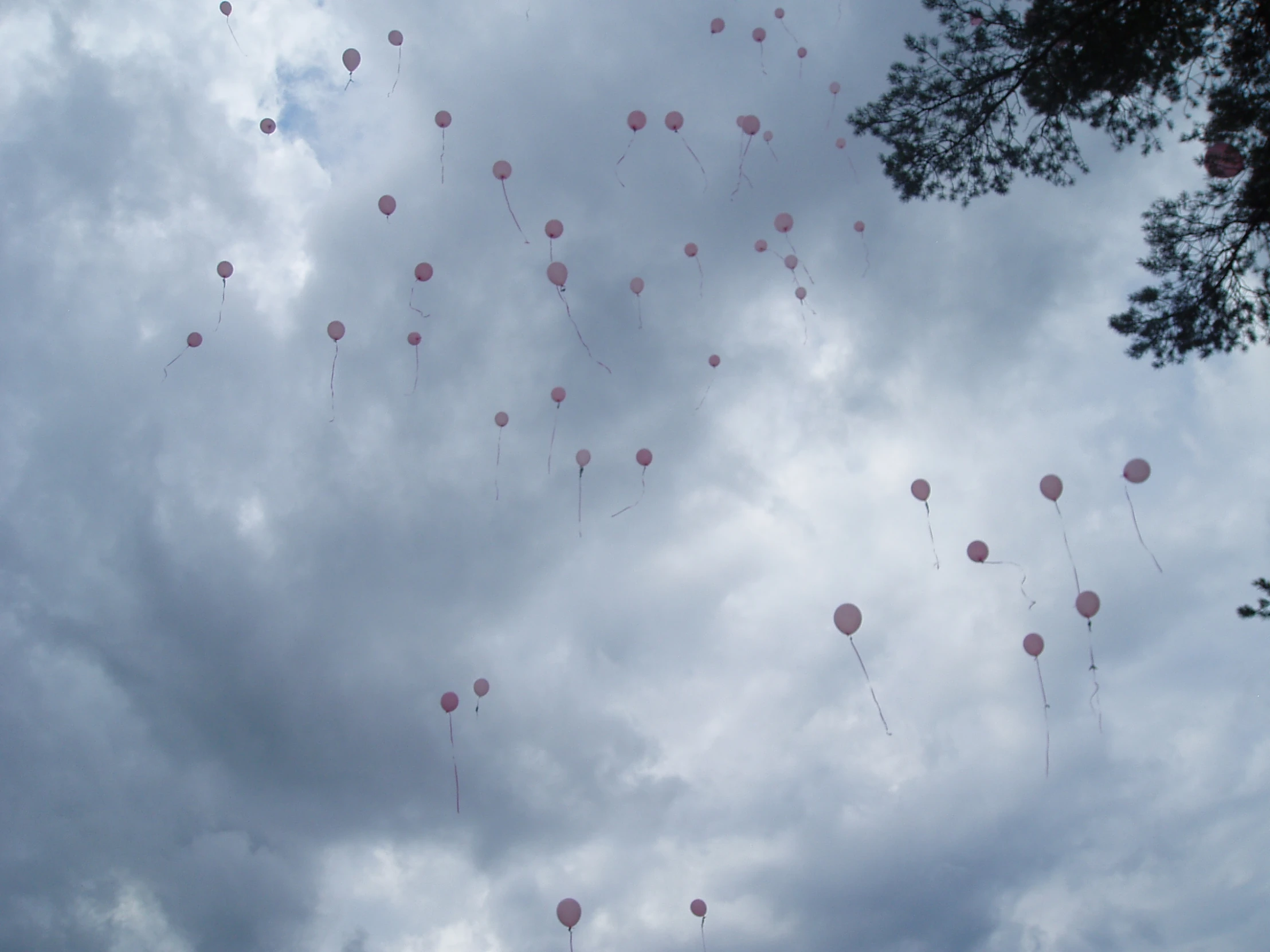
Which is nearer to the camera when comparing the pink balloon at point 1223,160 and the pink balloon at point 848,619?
the pink balloon at point 1223,160

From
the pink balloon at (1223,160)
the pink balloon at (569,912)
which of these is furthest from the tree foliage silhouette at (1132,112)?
the pink balloon at (569,912)

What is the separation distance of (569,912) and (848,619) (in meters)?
4.33

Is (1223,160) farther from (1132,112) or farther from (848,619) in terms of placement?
(848,619)

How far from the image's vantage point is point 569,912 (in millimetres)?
8656

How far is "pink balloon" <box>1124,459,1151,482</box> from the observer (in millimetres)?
6727

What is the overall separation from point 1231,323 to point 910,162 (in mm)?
3034

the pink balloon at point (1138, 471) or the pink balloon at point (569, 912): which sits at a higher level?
the pink balloon at point (1138, 471)

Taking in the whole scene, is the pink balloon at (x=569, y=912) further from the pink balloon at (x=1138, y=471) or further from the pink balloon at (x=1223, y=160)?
the pink balloon at (x=1223, y=160)

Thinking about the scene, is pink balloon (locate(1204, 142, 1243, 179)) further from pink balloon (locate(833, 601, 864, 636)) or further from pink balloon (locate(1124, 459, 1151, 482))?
pink balloon (locate(833, 601, 864, 636))

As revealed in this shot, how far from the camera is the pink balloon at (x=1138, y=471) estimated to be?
6.73 meters

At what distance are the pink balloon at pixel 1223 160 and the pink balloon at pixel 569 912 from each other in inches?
352

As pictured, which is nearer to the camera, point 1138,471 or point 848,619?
point 1138,471

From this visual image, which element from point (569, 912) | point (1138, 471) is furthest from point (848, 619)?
point (569, 912)

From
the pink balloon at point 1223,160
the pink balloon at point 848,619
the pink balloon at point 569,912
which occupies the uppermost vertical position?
the pink balloon at point 1223,160
